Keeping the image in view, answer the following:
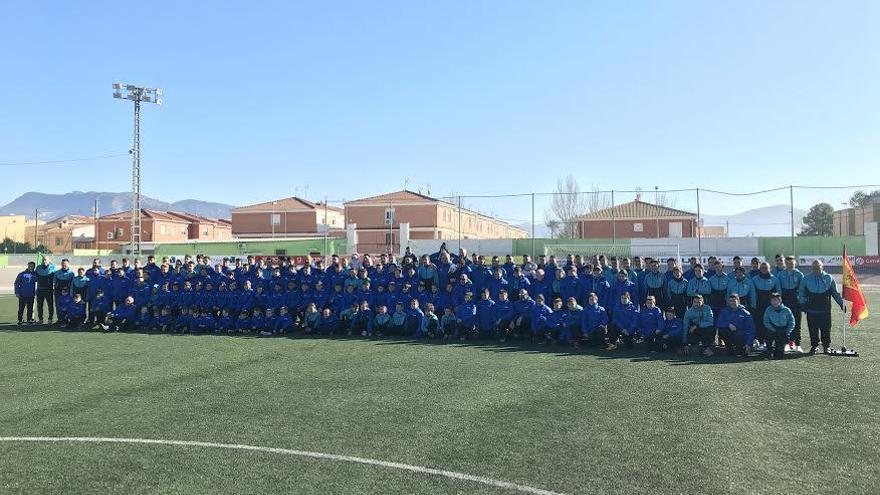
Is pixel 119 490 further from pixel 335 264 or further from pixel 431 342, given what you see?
pixel 335 264

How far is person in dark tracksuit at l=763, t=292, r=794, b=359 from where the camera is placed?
982 cm

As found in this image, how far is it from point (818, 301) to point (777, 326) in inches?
40.2

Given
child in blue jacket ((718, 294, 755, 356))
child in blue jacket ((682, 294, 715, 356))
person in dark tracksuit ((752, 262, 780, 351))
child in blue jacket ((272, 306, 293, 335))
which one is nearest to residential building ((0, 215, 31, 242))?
child in blue jacket ((272, 306, 293, 335))

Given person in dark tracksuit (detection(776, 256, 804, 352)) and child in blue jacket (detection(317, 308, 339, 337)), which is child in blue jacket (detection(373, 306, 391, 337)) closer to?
child in blue jacket (detection(317, 308, 339, 337))

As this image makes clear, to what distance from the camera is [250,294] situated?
1415 cm

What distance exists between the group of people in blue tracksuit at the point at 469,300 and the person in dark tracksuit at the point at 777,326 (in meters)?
0.02

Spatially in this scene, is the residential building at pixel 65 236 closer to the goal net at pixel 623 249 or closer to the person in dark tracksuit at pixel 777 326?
the goal net at pixel 623 249

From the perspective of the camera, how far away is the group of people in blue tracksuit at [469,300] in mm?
10438

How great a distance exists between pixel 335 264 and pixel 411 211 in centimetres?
4585

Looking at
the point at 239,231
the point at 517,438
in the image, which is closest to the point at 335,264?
the point at 517,438

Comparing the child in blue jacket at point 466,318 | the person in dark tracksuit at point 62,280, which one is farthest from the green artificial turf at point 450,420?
the person in dark tracksuit at point 62,280

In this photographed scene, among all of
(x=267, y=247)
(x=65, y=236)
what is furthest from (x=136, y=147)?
(x=65, y=236)

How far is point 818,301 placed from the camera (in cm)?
1027

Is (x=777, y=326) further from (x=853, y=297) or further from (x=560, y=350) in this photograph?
(x=560, y=350)
